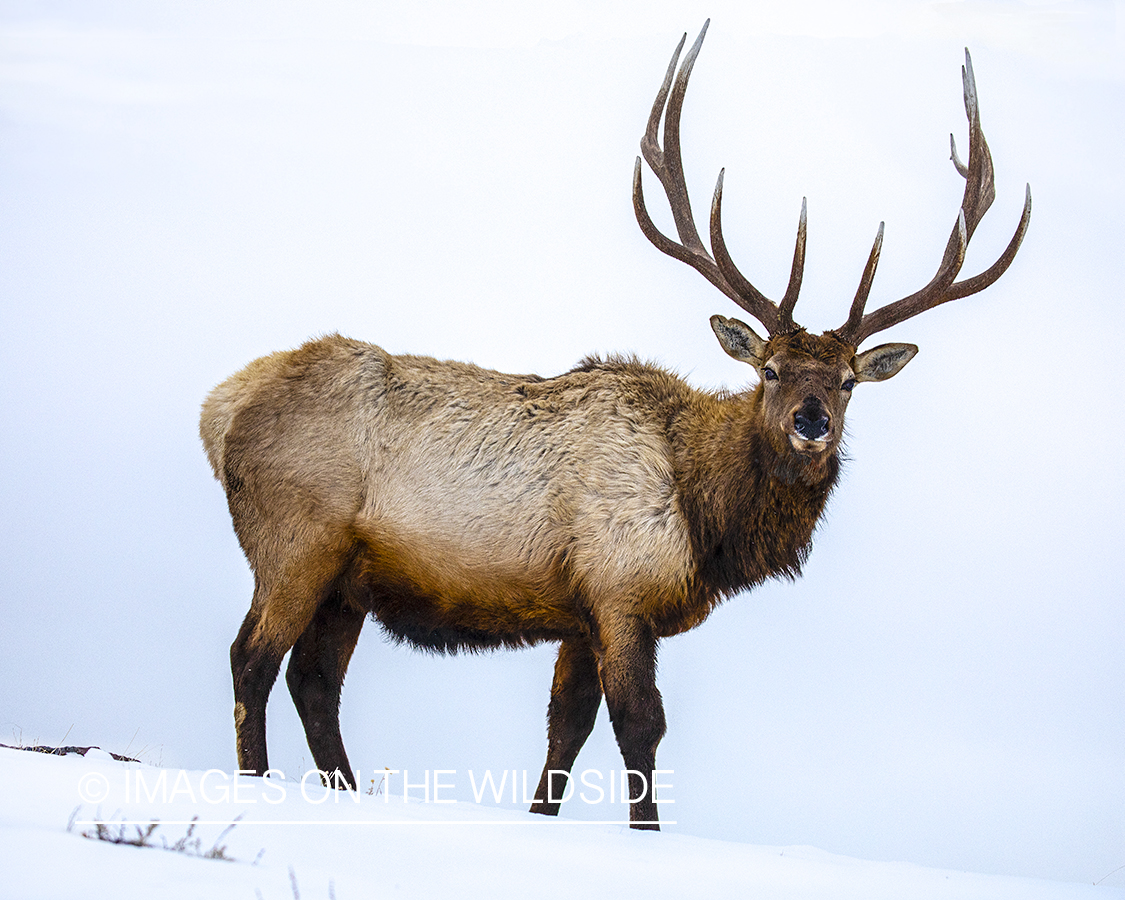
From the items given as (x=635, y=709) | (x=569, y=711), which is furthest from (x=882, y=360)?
(x=569, y=711)

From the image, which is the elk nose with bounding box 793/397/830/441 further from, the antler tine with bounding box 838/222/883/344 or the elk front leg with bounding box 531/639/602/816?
the elk front leg with bounding box 531/639/602/816

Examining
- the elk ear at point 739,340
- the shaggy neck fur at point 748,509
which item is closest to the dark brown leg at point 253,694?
the shaggy neck fur at point 748,509

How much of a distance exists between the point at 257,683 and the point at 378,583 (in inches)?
36.3

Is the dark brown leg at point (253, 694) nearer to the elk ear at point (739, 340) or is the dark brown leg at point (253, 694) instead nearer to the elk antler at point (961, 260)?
the elk ear at point (739, 340)

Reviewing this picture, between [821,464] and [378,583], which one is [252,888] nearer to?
[378,583]

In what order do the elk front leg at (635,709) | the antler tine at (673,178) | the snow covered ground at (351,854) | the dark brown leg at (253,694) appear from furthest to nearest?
the antler tine at (673,178) → the dark brown leg at (253,694) → the elk front leg at (635,709) → the snow covered ground at (351,854)

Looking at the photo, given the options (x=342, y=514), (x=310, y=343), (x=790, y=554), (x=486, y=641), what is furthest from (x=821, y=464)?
(x=310, y=343)

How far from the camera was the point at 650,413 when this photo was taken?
7969mm

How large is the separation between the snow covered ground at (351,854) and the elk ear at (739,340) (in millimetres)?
2904

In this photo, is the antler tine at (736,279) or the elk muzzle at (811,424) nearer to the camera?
the elk muzzle at (811,424)

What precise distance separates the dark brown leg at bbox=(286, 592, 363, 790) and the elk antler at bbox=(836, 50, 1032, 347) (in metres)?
3.71

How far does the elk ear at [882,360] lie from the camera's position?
7.82 meters

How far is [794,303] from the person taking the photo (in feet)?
25.9

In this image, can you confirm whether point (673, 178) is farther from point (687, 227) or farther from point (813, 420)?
point (813, 420)
